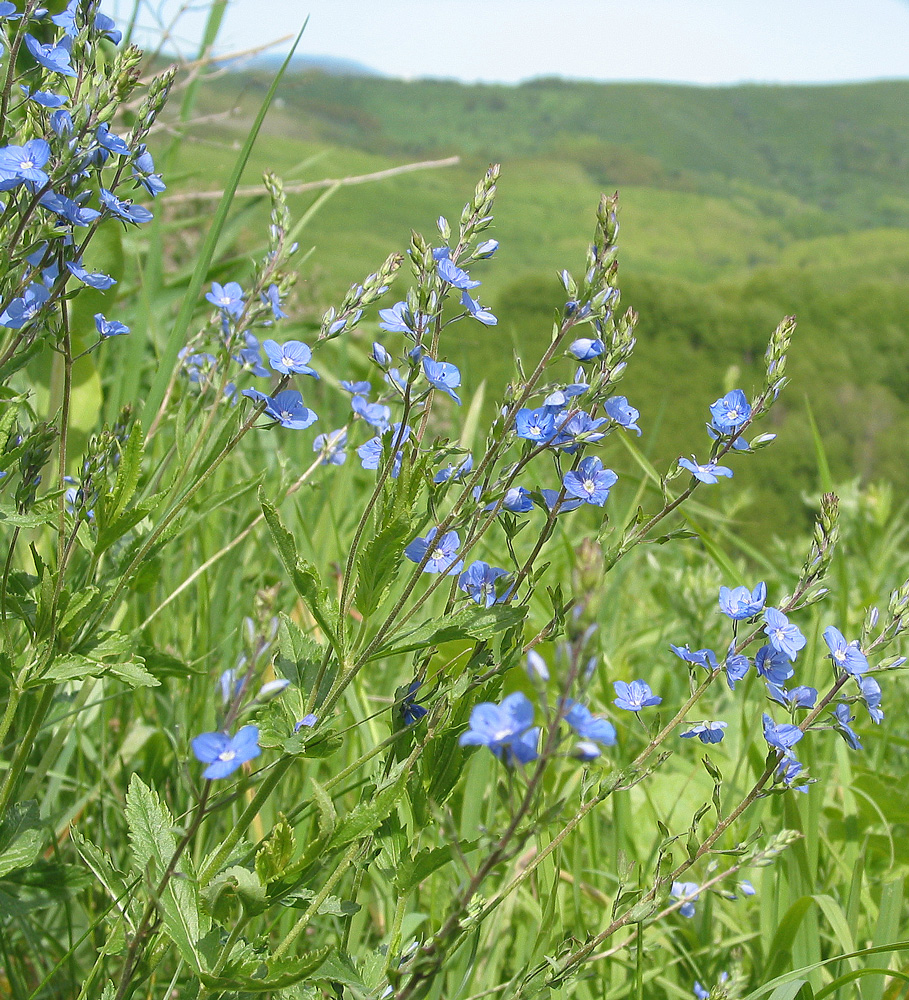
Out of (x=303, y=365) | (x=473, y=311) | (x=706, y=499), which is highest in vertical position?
(x=473, y=311)

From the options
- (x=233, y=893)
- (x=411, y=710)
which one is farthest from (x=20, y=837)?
(x=411, y=710)

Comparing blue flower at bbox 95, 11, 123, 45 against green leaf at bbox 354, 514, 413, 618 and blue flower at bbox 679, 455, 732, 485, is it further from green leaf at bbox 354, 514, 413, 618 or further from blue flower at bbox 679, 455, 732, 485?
blue flower at bbox 679, 455, 732, 485

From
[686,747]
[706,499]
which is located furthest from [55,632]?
[706,499]

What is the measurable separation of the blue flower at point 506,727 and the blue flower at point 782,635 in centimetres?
70

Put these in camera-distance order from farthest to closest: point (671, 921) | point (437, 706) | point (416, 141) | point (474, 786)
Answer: point (416, 141) → point (671, 921) → point (474, 786) → point (437, 706)

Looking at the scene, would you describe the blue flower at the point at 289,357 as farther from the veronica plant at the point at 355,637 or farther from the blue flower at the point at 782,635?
the blue flower at the point at 782,635

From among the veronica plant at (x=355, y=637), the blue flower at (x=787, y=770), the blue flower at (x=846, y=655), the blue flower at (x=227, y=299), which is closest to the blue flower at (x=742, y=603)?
the veronica plant at (x=355, y=637)

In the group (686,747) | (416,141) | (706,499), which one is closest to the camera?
(686,747)

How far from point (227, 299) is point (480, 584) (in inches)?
35.4

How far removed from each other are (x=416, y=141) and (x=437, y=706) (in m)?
75.8

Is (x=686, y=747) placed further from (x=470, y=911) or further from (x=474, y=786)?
(x=470, y=911)

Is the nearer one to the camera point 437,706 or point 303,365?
point 437,706

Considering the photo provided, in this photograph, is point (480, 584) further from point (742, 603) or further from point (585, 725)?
point (585, 725)

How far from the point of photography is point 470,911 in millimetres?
1407
